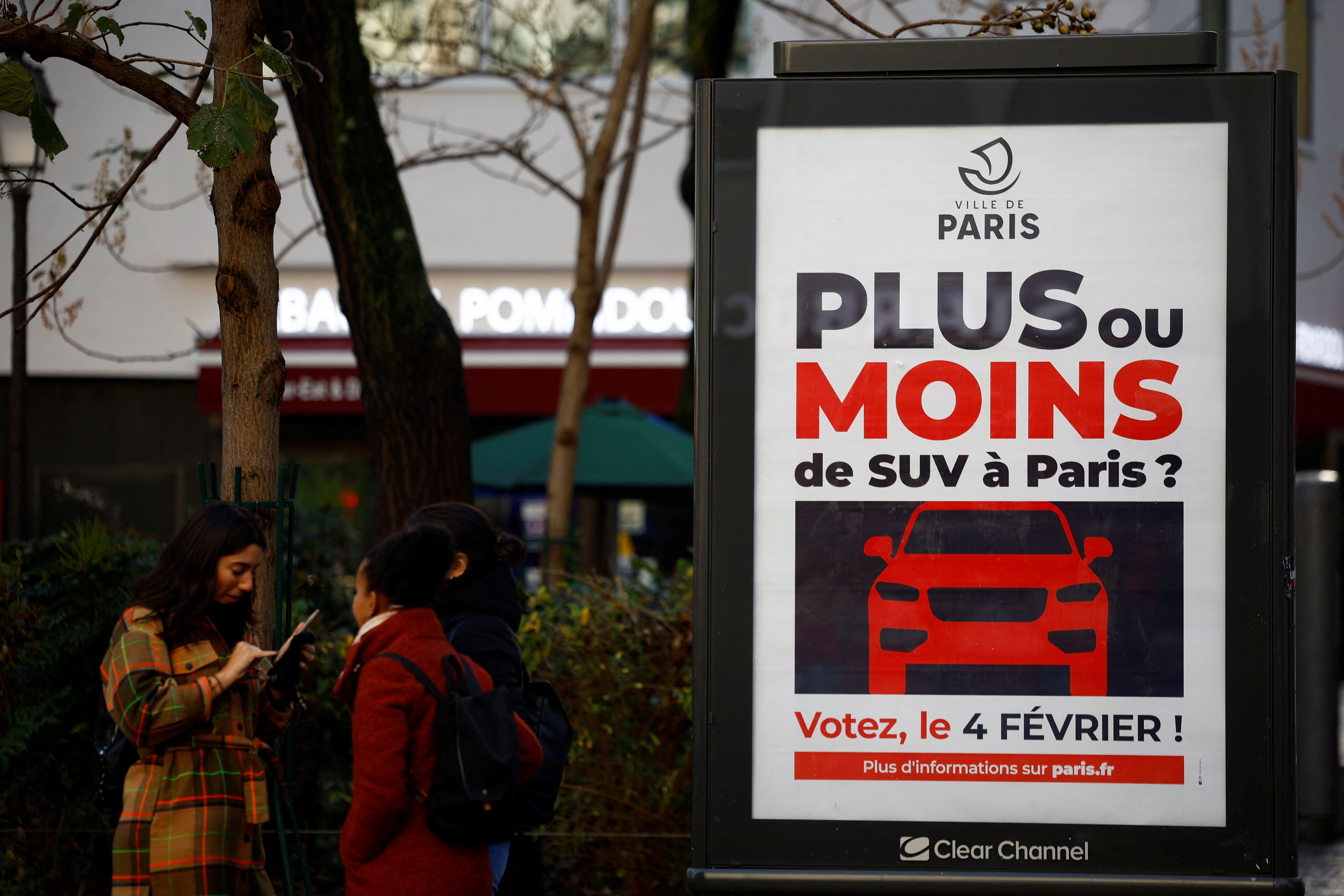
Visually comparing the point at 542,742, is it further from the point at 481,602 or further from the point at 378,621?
the point at 378,621

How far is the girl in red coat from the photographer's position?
3.08 metres

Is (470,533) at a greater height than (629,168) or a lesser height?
lesser

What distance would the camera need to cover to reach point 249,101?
3.87m

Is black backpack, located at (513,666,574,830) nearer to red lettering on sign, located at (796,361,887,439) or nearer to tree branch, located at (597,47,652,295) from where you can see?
red lettering on sign, located at (796,361,887,439)

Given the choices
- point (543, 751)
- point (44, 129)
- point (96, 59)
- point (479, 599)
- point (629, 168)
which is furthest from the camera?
point (629, 168)

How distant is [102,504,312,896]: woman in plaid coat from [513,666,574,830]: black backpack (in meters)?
0.66

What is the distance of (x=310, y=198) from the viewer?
47.3 ft

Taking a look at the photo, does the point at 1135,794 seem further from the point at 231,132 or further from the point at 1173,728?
the point at 231,132

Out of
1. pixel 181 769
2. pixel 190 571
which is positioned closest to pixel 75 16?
pixel 190 571

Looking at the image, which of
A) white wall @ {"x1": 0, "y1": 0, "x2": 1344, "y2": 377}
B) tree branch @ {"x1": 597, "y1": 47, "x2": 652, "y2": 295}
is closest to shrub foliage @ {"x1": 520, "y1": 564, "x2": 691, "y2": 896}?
tree branch @ {"x1": 597, "y1": 47, "x2": 652, "y2": 295}

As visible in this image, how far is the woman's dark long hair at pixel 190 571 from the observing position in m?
3.53

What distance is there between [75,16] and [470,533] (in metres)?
1.97

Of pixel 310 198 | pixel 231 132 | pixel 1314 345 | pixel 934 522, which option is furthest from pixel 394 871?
pixel 1314 345

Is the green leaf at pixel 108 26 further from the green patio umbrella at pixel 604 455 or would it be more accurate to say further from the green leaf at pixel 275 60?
the green patio umbrella at pixel 604 455
